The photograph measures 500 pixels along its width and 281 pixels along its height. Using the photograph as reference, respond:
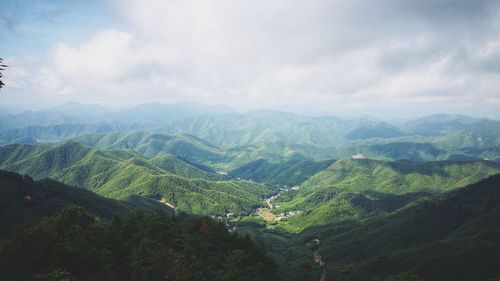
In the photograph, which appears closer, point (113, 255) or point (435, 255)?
point (113, 255)

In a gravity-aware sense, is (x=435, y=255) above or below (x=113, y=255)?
below

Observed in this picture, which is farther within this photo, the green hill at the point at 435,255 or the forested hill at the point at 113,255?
the green hill at the point at 435,255

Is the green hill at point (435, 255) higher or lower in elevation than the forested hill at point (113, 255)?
lower

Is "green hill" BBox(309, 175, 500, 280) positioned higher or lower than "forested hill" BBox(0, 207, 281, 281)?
lower

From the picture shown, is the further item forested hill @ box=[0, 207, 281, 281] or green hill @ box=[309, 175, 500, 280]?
green hill @ box=[309, 175, 500, 280]

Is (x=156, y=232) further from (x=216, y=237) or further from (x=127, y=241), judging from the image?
(x=216, y=237)

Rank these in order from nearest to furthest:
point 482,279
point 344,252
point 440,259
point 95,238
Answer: point 95,238
point 482,279
point 440,259
point 344,252

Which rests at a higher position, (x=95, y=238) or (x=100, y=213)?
(x=95, y=238)

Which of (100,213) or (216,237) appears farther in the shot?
(100,213)

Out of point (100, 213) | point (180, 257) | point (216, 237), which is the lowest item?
point (100, 213)

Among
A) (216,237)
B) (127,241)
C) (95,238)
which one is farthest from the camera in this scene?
(216,237)

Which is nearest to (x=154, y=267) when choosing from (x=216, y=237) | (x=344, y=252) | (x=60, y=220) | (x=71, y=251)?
(x=71, y=251)
